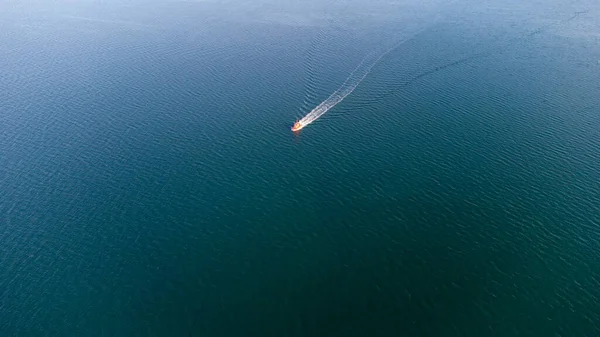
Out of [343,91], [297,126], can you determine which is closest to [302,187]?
[297,126]

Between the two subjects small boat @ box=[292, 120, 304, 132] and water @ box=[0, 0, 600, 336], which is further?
small boat @ box=[292, 120, 304, 132]

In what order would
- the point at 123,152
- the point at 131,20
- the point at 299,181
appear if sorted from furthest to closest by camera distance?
1. the point at 131,20
2. the point at 123,152
3. the point at 299,181

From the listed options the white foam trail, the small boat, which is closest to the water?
the small boat

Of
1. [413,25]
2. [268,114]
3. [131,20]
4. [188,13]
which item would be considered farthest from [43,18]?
[413,25]

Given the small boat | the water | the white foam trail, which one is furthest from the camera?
the white foam trail

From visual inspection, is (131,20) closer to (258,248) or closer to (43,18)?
(43,18)

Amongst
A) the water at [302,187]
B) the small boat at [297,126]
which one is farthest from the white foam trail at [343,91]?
the water at [302,187]

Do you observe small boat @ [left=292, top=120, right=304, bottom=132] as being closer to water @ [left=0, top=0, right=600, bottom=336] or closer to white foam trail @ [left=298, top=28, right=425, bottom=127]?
white foam trail @ [left=298, top=28, right=425, bottom=127]
